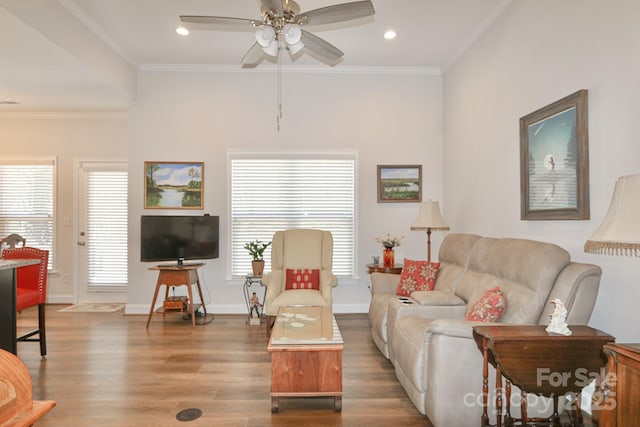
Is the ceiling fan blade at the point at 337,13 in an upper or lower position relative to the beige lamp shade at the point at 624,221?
upper

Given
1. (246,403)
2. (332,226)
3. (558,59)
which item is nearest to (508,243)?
(558,59)

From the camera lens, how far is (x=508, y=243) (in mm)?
2986

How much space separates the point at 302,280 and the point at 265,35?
273cm

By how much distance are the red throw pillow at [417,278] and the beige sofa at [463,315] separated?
19.5 inches

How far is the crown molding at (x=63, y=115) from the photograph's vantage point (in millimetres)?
6027

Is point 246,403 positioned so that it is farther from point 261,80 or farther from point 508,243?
point 261,80

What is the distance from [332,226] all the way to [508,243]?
8.90 feet

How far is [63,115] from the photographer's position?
6066 millimetres

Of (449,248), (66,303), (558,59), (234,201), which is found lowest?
(66,303)

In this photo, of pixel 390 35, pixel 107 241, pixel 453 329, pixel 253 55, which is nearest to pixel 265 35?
pixel 253 55

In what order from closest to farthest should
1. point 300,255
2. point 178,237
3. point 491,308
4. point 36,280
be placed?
point 491,308
point 36,280
point 300,255
point 178,237

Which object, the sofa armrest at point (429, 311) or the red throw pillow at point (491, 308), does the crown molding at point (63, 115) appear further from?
the red throw pillow at point (491, 308)

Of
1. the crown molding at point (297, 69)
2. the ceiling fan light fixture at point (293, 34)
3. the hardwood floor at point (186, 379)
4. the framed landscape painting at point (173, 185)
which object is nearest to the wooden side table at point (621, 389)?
the hardwood floor at point (186, 379)

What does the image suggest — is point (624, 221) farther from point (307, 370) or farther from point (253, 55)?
point (253, 55)
